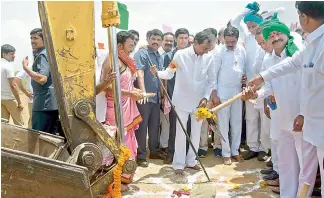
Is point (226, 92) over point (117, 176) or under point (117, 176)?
over

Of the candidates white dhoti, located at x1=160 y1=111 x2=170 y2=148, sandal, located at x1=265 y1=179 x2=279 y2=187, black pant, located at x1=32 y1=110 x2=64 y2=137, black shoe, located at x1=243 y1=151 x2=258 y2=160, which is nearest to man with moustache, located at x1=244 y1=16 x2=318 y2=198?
sandal, located at x1=265 y1=179 x2=279 y2=187

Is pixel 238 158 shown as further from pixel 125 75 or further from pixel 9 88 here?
pixel 9 88

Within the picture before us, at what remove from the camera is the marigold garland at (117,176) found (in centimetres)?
291

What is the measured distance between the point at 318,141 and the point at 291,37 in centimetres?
166

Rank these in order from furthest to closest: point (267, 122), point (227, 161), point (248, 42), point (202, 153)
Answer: point (248, 42)
point (202, 153)
point (227, 161)
point (267, 122)

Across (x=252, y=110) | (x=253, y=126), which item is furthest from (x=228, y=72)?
(x=253, y=126)

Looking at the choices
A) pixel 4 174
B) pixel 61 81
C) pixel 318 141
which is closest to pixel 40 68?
pixel 61 81

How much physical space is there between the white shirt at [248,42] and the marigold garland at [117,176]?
400 cm

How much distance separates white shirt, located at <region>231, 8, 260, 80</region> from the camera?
6.52 m

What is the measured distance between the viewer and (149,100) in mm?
6352

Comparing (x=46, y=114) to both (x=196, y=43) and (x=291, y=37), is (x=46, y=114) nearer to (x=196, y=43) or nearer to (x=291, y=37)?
(x=196, y=43)

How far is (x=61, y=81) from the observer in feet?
8.48

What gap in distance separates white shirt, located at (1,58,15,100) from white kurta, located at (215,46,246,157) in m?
4.74

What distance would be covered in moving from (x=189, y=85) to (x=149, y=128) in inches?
52.9
